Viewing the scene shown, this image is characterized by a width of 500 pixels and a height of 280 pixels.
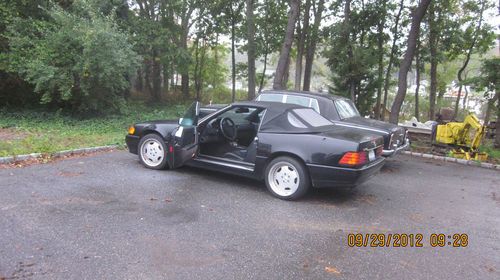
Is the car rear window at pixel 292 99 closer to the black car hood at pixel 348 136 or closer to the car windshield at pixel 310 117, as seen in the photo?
the car windshield at pixel 310 117

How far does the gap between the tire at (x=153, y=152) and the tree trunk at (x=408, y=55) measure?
28.8 ft

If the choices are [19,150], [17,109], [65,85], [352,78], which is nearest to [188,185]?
[19,150]

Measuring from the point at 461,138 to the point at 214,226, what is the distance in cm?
874

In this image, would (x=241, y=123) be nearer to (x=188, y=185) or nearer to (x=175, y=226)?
(x=188, y=185)

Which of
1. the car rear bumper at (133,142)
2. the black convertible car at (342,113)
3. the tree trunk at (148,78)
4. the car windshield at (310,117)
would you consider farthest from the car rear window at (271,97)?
the tree trunk at (148,78)

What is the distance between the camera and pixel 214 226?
4.13m

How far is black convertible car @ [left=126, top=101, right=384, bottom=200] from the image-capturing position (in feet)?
16.1

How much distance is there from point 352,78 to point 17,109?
45.3ft

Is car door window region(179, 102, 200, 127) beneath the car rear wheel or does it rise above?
above

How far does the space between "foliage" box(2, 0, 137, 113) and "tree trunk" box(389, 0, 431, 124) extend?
917 centimetres

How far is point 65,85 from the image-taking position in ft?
37.2

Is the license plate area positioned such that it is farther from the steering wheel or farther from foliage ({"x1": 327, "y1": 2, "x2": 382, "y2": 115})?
foliage ({"x1": 327, "y1": 2, "x2": 382, "y2": 115})

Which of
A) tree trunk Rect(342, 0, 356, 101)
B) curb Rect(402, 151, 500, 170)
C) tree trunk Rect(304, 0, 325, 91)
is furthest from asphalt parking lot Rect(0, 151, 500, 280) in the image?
tree trunk Rect(304, 0, 325, 91)

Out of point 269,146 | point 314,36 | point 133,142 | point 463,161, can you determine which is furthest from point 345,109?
point 314,36
